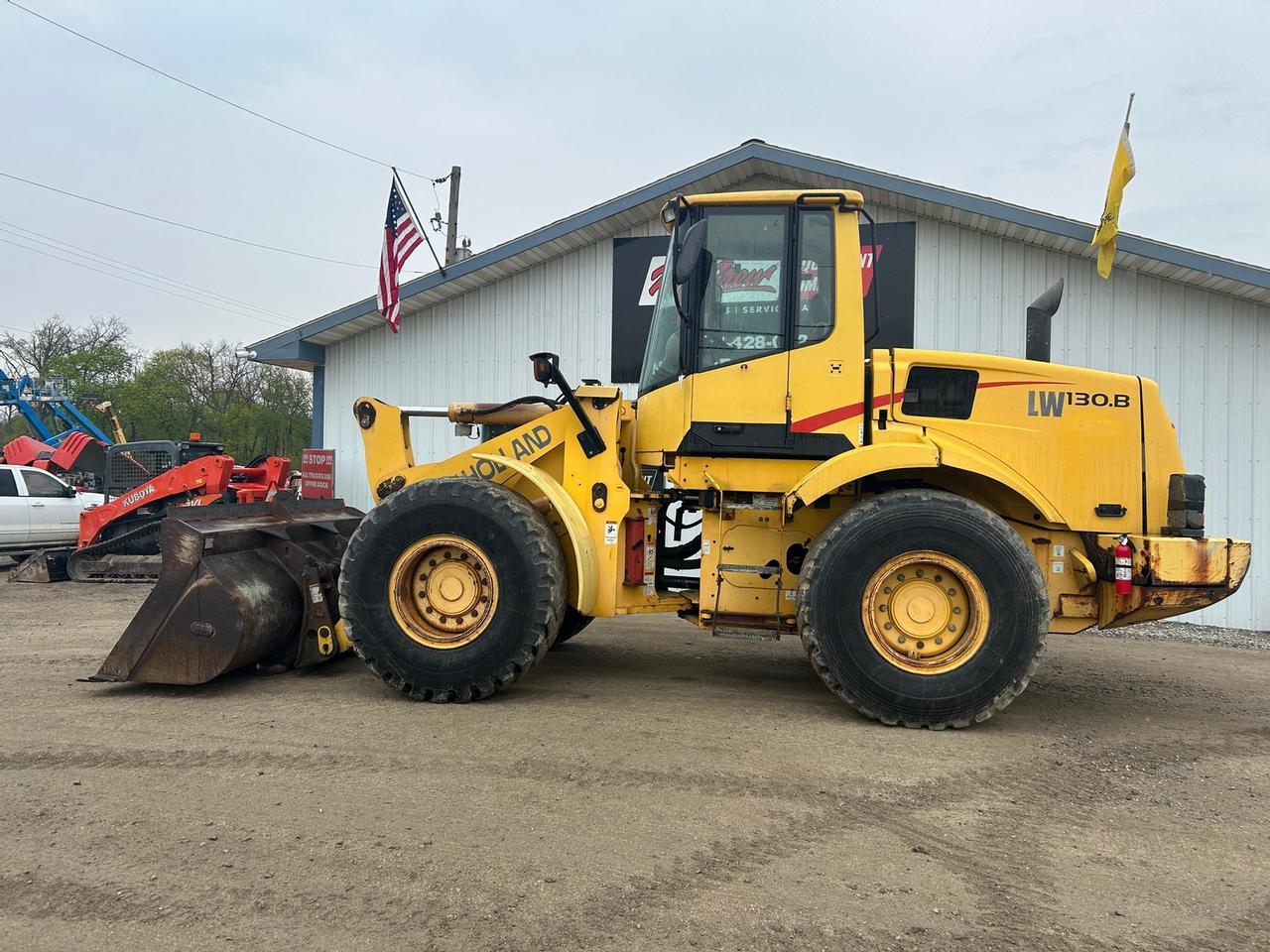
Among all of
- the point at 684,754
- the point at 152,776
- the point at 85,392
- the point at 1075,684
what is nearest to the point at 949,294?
the point at 1075,684

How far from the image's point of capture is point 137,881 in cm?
299

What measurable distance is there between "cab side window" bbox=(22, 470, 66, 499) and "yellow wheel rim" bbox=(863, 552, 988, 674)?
1452 cm

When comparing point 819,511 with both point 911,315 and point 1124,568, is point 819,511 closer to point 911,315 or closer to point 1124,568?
point 1124,568

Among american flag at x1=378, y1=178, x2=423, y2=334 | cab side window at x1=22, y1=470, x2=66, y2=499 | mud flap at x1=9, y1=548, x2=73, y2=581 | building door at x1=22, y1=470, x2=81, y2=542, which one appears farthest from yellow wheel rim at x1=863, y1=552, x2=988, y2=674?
cab side window at x1=22, y1=470, x2=66, y2=499

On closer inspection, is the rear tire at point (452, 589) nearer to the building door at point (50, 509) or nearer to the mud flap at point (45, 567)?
the mud flap at point (45, 567)

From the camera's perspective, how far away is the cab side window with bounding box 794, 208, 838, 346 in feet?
17.3

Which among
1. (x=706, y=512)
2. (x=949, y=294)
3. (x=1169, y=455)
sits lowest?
(x=706, y=512)

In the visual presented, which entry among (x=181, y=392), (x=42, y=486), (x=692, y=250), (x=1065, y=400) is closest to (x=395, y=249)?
(x=42, y=486)

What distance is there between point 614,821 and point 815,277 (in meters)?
3.39

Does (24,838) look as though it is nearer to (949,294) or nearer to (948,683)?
(948,683)

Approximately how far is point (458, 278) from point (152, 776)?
8920 millimetres

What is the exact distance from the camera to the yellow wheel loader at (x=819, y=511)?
4.87 meters

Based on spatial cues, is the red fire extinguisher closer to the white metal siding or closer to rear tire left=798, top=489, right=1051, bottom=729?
rear tire left=798, top=489, right=1051, bottom=729

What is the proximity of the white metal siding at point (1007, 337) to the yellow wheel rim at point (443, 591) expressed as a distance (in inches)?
262
